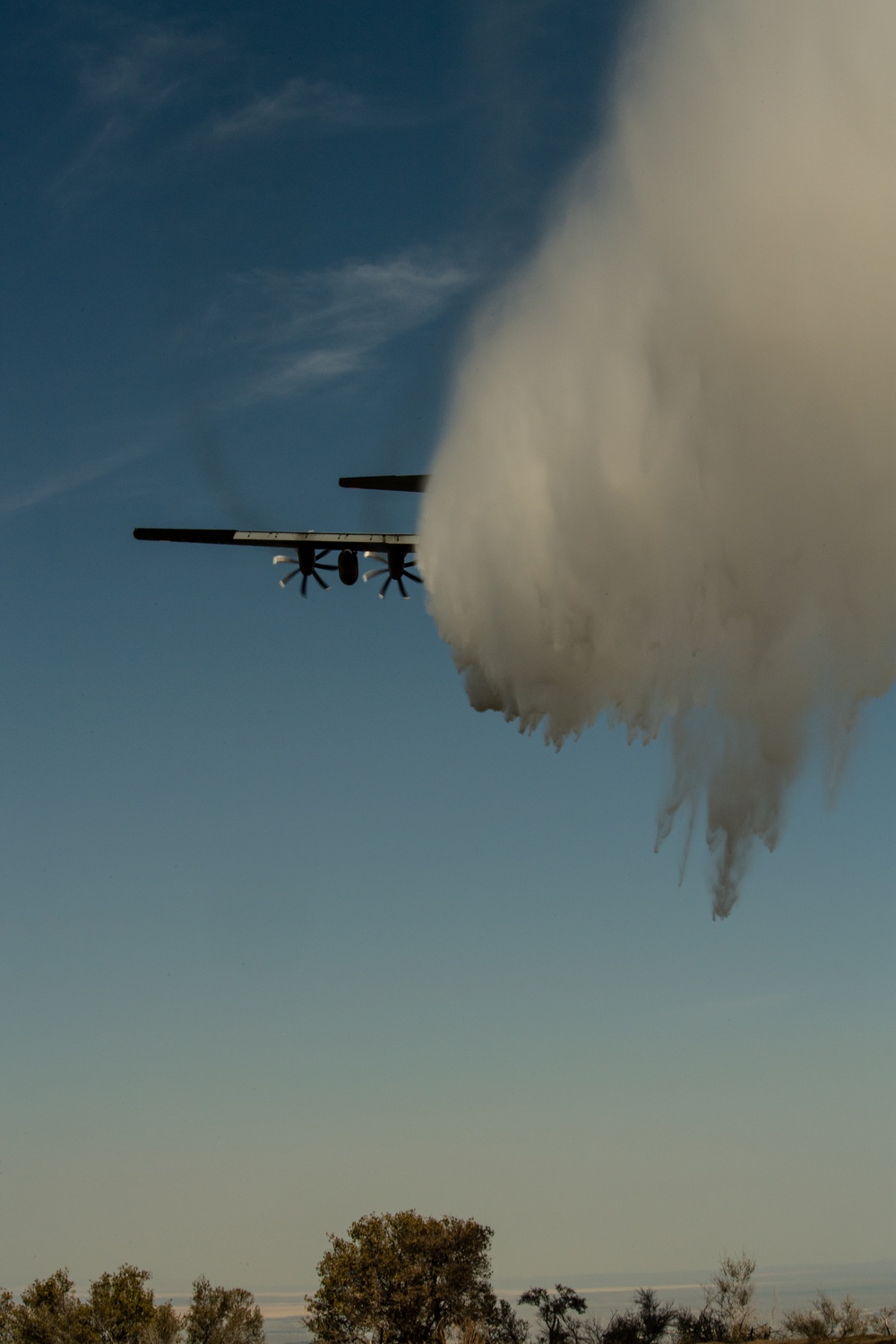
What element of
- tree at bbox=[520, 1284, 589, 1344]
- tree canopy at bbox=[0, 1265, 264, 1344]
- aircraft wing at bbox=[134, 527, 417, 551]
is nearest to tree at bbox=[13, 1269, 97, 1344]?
tree canopy at bbox=[0, 1265, 264, 1344]

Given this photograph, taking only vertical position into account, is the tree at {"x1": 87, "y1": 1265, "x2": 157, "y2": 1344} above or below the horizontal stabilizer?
below

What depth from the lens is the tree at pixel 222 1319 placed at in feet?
294

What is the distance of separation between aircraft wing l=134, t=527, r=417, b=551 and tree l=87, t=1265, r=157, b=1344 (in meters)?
64.6

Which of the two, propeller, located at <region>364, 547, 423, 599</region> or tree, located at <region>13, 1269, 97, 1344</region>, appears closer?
propeller, located at <region>364, 547, 423, 599</region>

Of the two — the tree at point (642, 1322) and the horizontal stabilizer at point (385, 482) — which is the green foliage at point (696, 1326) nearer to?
the tree at point (642, 1322)

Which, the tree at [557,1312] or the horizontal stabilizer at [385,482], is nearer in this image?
the horizontal stabilizer at [385,482]

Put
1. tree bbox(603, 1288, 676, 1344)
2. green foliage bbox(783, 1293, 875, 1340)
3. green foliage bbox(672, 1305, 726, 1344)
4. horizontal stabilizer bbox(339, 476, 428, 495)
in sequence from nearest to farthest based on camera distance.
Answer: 1. horizontal stabilizer bbox(339, 476, 428, 495)
2. green foliage bbox(783, 1293, 875, 1340)
3. green foliage bbox(672, 1305, 726, 1344)
4. tree bbox(603, 1288, 676, 1344)

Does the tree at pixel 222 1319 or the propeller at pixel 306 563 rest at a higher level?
the propeller at pixel 306 563

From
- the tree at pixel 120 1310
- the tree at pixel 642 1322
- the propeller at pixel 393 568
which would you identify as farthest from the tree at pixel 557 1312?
the propeller at pixel 393 568

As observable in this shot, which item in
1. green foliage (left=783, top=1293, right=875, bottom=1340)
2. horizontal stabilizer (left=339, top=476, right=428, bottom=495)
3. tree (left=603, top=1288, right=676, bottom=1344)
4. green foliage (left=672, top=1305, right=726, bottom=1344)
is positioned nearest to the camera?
horizontal stabilizer (left=339, top=476, right=428, bottom=495)

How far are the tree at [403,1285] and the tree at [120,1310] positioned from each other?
1338cm

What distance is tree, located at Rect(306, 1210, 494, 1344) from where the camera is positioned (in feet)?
261

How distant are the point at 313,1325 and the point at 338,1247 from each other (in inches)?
185

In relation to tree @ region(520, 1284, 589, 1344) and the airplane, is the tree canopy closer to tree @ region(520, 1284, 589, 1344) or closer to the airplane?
tree @ region(520, 1284, 589, 1344)
